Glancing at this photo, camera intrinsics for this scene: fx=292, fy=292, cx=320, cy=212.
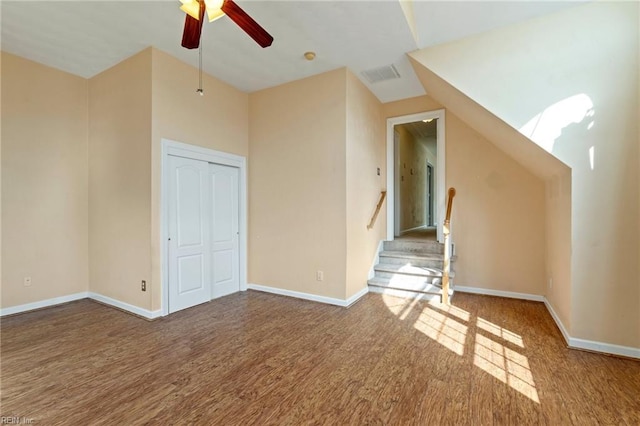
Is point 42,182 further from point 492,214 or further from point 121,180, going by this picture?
point 492,214

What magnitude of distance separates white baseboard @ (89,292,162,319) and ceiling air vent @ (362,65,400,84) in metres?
4.02

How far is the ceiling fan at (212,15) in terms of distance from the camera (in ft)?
6.21

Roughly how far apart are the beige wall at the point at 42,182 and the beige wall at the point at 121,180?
6.3 inches

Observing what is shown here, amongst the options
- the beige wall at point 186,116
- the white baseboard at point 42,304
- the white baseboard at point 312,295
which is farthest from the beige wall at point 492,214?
the white baseboard at point 42,304

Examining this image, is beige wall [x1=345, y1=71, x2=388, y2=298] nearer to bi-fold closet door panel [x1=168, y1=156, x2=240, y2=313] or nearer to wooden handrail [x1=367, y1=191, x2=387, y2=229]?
wooden handrail [x1=367, y1=191, x2=387, y2=229]

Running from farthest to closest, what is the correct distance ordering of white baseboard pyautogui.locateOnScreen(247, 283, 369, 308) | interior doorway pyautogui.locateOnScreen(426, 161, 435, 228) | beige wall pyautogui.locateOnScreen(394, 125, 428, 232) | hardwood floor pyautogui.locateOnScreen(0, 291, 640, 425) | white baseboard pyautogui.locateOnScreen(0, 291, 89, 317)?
interior doorway pyautogui.locateOnScreen(426, 161, 435, 228) < beige wall pyautogui.locateOnScreen(394, 125, 428, 232) < white baseboard pyautogui.locateOnScreen(247, 283, 369, 308) < white baseboard pyautogui.locateOnScreen(0, 291, 89, 317) < hardwood floor pyautogui.locateOnScreen(0, 291, 640, 425)

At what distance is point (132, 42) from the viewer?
3281mm

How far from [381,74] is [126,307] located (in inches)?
177

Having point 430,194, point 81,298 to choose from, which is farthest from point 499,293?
point 430,194

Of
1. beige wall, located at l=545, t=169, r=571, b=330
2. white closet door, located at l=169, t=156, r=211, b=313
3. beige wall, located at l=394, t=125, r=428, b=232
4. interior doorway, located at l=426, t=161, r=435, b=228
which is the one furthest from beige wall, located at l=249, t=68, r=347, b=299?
interior doorway, located at l=426, t=161, r=435, b=228

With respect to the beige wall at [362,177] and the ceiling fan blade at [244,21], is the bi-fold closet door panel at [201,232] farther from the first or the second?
the ceiling fan blade at [244,21]

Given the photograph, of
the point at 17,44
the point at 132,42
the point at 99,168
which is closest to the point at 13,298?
the point at 99,168

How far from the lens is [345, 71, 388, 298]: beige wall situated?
12.8 ft

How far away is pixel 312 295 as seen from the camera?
4.04 m
